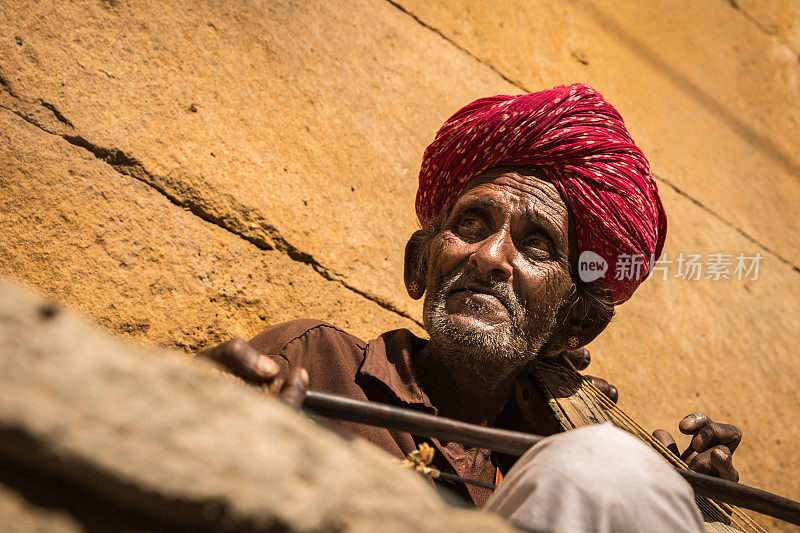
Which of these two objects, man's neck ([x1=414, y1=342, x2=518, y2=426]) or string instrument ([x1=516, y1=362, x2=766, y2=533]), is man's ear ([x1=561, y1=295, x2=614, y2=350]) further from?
man's neck ([x1=414, y1=342, x2=518, y2=426])

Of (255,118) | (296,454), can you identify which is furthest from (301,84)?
(296,454)

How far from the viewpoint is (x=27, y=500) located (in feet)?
1.66

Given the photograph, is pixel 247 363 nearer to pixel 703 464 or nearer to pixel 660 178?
pixel 703 464

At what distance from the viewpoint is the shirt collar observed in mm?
1559

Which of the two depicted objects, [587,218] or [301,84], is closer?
[587,218]

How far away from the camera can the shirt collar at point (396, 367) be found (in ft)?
5.11

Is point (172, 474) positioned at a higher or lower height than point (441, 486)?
higher

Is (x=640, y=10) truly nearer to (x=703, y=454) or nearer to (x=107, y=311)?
(x=703, y=454)

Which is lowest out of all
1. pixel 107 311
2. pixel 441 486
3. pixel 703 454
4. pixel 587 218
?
pixel 107 311

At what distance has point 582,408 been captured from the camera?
1.73 m

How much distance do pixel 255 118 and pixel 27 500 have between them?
1.70 m

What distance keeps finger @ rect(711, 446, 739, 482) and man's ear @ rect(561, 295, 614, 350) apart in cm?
44

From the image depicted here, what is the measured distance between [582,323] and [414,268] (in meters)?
0.54

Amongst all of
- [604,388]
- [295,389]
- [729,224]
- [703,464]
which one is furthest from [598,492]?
[729,224]
